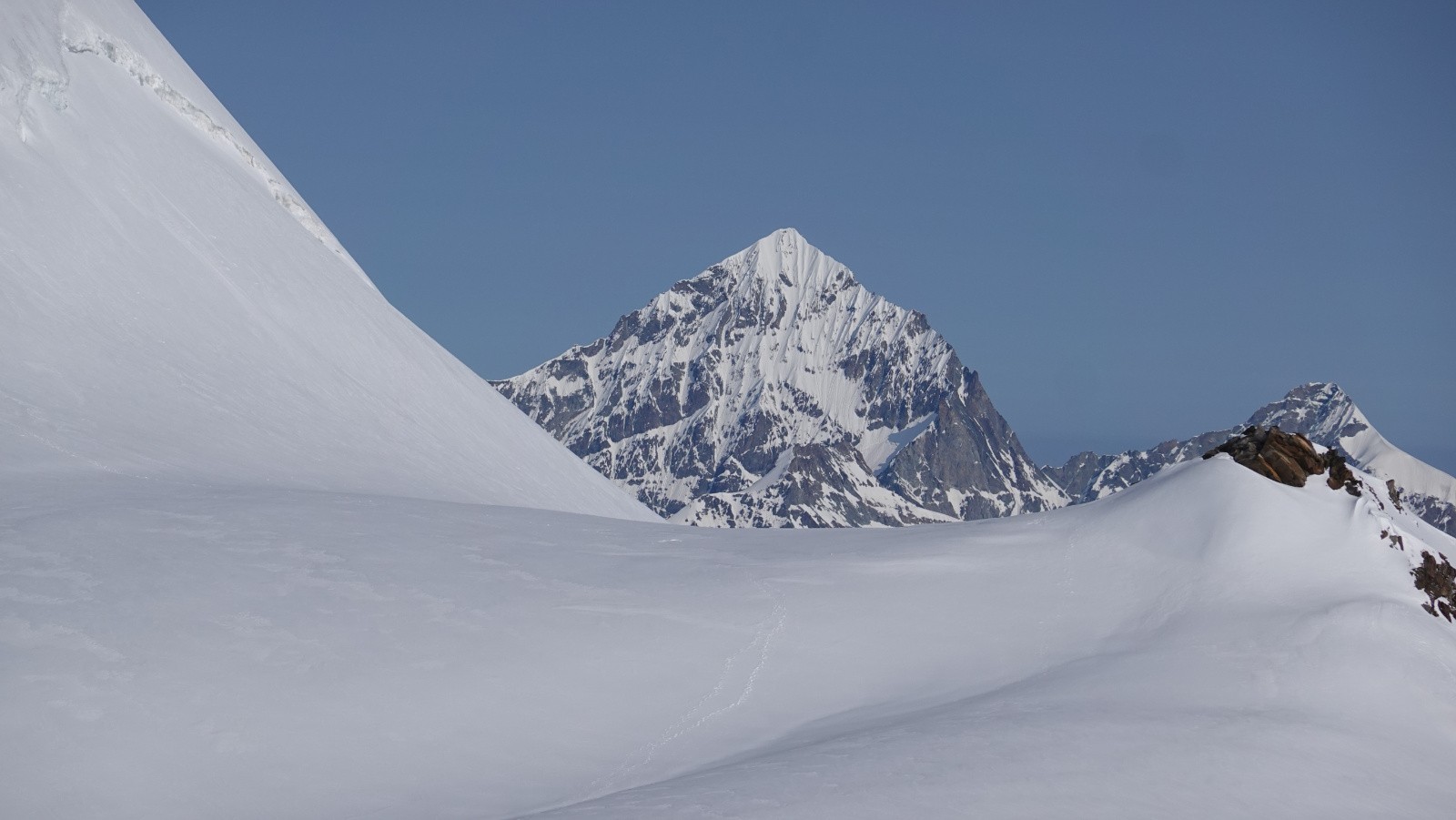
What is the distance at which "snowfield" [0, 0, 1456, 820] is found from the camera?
1428 cm

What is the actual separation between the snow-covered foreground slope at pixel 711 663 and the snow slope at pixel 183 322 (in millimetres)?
5662

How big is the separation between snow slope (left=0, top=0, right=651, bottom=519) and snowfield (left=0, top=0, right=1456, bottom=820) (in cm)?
28

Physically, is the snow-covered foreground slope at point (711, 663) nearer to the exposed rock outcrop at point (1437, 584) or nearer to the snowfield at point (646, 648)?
the snowfield at point (646, 648)

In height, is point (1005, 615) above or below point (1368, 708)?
above

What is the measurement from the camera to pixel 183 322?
34688 mm

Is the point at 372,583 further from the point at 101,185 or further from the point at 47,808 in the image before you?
the point at 101,185

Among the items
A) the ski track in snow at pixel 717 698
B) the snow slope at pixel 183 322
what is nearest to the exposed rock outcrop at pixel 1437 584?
the ski track in snow at pixel 717 698

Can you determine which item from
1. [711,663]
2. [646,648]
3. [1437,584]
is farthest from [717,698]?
[1437,584]

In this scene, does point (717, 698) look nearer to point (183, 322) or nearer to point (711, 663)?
point (711, 663)

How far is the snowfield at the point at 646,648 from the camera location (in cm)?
1428

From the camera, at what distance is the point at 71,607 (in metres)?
16.7

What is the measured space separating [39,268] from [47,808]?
2176 cm

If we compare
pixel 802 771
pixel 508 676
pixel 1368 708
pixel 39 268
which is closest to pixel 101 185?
pixel 39 268

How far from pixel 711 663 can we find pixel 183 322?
22037mm
